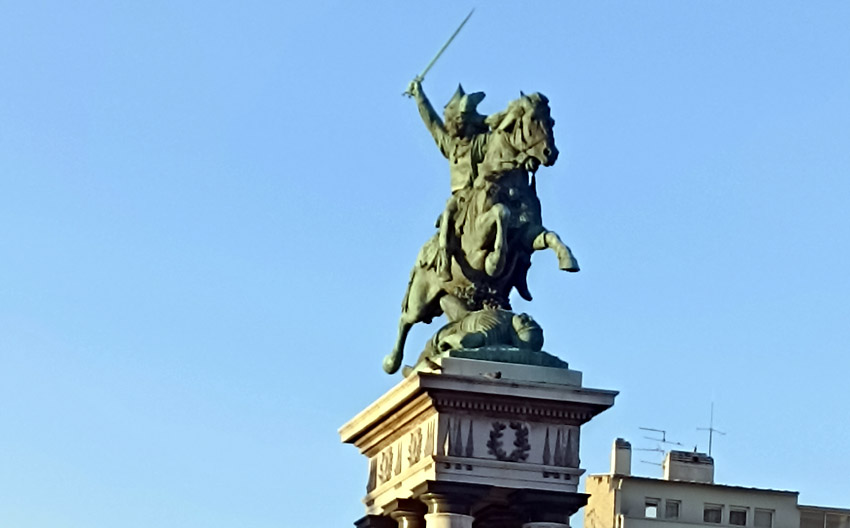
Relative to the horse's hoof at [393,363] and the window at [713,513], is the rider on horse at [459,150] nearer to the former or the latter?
the horse's hoof at [393,363]

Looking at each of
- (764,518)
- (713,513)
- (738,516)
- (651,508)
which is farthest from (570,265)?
(764,518)

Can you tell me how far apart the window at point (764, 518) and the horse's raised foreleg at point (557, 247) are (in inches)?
1714

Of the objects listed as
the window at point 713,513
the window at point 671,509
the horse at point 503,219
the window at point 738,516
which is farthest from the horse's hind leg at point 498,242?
the window at point 738,516

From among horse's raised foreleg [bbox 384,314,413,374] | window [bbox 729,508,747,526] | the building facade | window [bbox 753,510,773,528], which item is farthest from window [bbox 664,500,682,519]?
horse's raised foreleg [bbox 384,314,413,374]

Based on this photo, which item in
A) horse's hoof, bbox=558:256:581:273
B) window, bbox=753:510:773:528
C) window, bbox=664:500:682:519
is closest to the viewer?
horse's hoof, bbox=558:256:581:273

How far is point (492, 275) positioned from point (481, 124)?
6.64ft

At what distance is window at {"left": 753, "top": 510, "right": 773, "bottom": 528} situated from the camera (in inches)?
3009

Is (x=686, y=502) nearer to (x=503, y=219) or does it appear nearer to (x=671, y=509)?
(x=671, y=509)

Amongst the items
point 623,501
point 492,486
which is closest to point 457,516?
point 492,486

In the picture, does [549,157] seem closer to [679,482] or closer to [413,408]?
[413,408]

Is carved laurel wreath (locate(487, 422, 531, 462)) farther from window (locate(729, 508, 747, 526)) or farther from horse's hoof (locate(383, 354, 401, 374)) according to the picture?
window (locate(729, 508, 747, 526))

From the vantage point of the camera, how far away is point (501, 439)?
32.8 m

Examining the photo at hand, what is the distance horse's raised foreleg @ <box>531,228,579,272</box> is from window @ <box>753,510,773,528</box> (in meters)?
43.5

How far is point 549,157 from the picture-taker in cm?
3381
